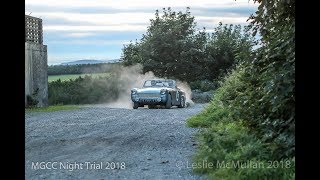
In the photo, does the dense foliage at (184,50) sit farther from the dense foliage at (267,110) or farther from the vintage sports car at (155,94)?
the dense foliage at (267,110)

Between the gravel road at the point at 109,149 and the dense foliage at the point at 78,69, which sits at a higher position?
the dense foliage at the point at 78,69

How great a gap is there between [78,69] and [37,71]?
1.78m

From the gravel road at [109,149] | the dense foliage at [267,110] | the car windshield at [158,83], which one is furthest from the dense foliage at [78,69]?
the dense foliage at [267,110]

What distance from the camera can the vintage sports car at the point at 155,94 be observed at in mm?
17125

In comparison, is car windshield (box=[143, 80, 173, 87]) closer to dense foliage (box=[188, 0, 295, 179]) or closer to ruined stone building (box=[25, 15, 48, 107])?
ruined stone building (box=[25, 15, 48, 107])

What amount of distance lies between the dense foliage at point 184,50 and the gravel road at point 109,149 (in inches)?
551

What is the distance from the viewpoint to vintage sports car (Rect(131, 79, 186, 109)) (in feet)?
56.2

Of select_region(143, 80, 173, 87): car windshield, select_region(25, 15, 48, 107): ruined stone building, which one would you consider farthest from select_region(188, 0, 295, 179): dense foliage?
select_region(25, 15, 48, 107): ruined stone building

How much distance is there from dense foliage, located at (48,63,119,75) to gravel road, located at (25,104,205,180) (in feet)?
24.8

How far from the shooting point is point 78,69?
63.8 ft

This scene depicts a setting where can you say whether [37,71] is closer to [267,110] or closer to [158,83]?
[158,83]

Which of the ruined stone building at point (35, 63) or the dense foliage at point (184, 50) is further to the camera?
the dense foliage at point (184, 50)
